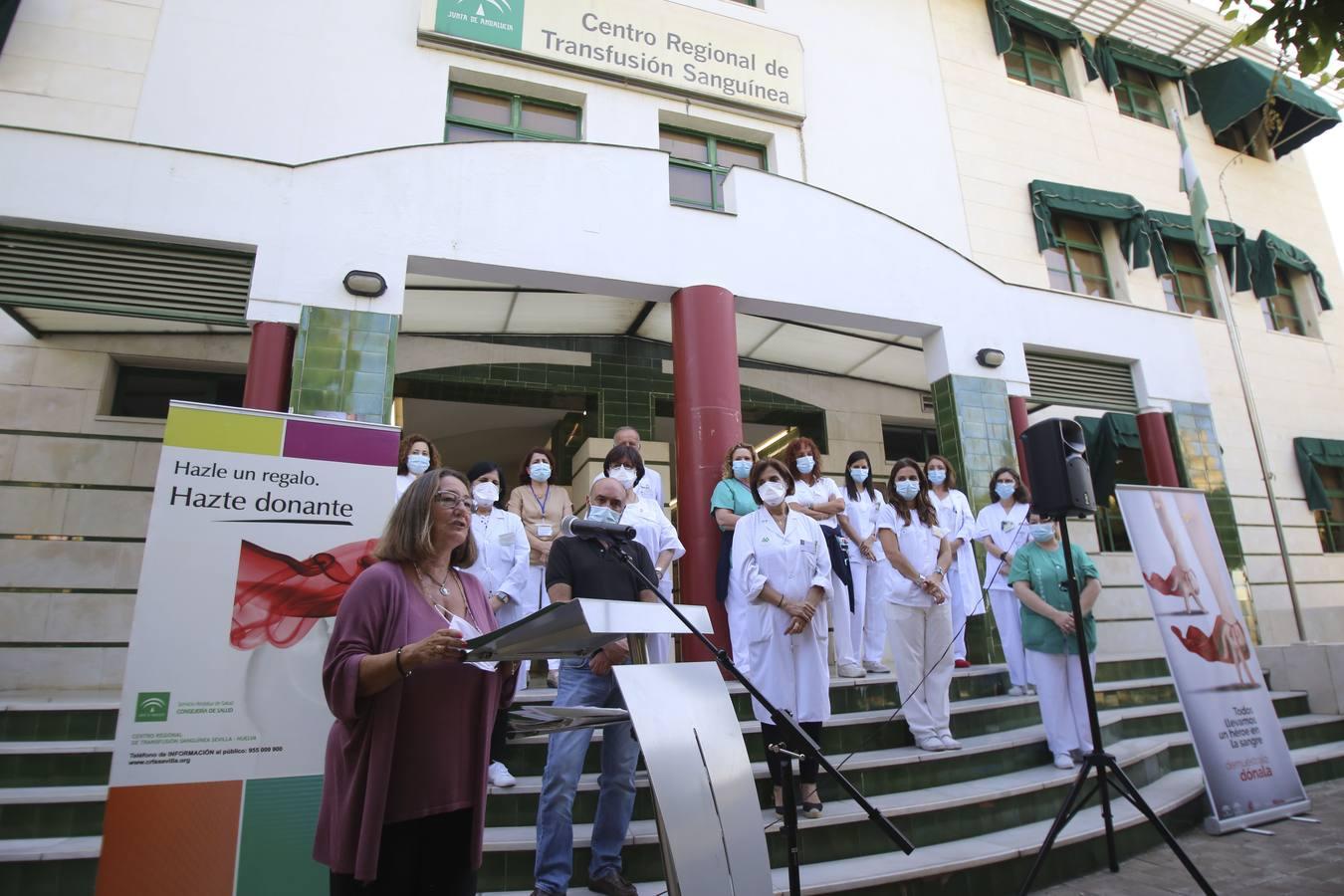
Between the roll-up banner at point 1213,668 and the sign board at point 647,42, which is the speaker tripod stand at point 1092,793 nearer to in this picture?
the roll-up banner at point 1213,668

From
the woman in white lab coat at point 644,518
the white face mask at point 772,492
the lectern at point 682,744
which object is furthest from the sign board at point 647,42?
the lectern at point 682,744

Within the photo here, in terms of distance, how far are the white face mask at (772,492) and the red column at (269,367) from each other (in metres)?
3.95

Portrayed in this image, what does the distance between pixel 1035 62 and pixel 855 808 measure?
46.2 feet

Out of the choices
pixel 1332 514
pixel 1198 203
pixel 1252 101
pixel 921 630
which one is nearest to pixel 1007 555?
pixel 921 630

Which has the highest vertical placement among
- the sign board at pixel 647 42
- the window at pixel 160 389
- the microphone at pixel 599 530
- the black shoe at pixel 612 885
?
the sign board at pixel 647 42

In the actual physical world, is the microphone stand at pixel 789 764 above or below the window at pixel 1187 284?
below

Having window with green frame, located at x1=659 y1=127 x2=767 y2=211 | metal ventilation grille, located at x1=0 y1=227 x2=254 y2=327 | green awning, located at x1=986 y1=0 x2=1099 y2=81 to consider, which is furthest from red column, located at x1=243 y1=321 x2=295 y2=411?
green awning, located at x1=986 y1=0 x2=1099 y2=81

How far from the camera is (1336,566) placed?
40.6 ft

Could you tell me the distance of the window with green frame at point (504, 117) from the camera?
9234 mm

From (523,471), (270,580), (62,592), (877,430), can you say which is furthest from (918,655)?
(62,592)

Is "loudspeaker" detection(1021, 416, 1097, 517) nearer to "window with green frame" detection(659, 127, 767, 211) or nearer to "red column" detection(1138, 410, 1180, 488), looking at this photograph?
"window with green frame" detection(659, 127, 767, 211)

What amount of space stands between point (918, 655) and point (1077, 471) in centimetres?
175

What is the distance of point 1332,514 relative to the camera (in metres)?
12.8

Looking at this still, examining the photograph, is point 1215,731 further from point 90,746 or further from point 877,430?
point 90,746
